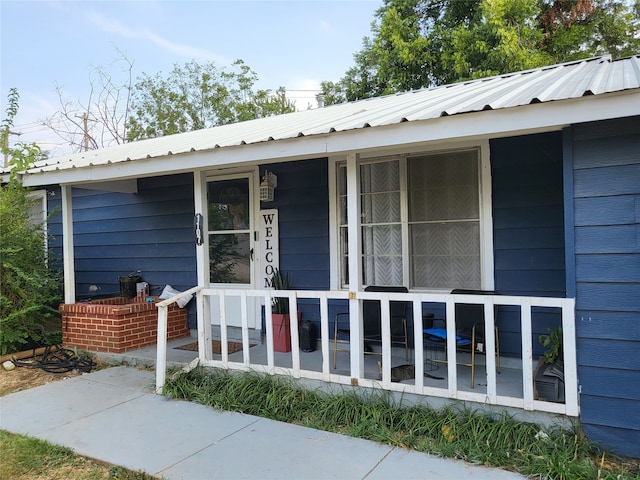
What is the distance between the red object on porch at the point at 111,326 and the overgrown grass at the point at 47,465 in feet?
6.77

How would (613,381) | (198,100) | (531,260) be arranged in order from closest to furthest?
(613,381), (531,260), (198,100)

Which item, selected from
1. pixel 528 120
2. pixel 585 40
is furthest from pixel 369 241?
pixel 585 40

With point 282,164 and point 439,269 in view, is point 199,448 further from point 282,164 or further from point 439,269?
point 282,164

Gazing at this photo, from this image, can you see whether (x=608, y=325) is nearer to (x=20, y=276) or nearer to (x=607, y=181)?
(x=607, y=181)

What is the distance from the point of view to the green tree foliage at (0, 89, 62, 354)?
16.9ft

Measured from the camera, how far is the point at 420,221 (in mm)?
4574

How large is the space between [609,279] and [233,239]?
4193 mm

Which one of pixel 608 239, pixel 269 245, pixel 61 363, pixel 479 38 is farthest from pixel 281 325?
pixel 479 38

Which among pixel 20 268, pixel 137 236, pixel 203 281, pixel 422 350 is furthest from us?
pixel 137 236

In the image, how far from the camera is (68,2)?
10.1 metres

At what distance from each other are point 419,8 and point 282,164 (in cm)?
930

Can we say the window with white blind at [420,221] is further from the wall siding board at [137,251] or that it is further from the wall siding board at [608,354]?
the wall siding board at [137,251]

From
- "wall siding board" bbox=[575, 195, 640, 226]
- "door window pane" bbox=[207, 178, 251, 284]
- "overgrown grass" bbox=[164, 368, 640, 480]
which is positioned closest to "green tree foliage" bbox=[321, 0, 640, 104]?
"door window pane" bbox=[207, 178, 251, 284]

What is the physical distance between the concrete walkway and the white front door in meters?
1.78
